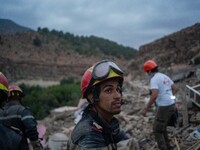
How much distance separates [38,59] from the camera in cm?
5494

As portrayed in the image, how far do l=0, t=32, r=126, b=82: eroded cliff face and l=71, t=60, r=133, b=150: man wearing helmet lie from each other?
40.5 meters

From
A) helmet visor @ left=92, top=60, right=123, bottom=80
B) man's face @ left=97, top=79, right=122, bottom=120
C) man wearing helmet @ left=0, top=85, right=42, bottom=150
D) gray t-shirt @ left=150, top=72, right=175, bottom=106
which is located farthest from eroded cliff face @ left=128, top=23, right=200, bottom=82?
man's face @ left=97, top=79, right=122, bottom=120

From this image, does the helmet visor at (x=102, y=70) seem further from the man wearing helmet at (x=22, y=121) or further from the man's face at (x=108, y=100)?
the man wearing helmet at (x=22, y=121)

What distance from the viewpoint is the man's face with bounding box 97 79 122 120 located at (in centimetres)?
244

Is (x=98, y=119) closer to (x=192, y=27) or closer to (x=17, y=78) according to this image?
(x=192, y=27)

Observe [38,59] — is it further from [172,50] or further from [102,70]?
[102,70]

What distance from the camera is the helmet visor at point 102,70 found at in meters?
2.47

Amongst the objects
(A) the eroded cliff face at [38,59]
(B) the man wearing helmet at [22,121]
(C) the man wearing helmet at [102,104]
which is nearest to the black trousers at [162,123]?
(B) the man wearing helmet at [22,121]

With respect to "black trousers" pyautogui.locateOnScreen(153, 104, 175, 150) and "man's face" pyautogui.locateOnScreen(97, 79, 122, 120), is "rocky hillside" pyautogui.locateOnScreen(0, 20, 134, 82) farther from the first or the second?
"man's face" pyautogui.locateOnScreen(97, 79, 122, 120)

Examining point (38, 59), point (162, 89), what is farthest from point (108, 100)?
point (38, 59)

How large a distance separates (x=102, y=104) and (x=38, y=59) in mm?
53561

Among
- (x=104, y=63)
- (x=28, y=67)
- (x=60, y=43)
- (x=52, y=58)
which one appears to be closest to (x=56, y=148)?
(x=104, y=63)

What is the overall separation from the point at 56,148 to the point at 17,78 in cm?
3882

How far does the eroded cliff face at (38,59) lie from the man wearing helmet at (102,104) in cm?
4051
